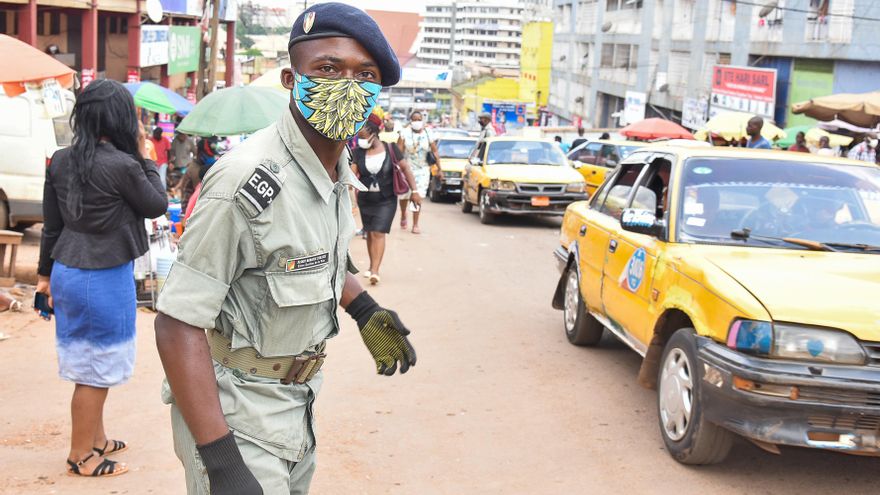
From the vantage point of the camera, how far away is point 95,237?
471 cm

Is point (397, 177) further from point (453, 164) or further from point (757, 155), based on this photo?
point (453, 164)

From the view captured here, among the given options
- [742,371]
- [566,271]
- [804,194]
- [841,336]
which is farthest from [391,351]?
[566,271]

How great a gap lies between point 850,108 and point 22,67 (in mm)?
14599

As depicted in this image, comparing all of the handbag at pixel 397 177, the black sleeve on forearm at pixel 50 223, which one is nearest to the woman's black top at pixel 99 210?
the black sleeve on forearm at pixel 50 223

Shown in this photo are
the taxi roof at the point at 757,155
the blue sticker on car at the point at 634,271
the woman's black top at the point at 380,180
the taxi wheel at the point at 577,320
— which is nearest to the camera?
the blue sticker on car at the point at 634,271

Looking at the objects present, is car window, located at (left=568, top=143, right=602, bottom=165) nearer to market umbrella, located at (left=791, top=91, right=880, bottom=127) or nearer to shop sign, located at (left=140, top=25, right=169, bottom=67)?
market umbrella, located at (left=791, top=91, right=880, bottom=127)

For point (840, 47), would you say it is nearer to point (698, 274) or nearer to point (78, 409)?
point (698, 274)

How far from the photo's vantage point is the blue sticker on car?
6.39 meters

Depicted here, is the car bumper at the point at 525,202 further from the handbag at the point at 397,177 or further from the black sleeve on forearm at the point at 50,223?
the black sleeve on forearm at the point at 50,223

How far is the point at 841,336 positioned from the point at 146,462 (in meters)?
3.61

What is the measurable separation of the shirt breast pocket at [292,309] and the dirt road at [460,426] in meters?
2.51

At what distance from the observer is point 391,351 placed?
3363 mm

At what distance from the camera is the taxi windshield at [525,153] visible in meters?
18.0

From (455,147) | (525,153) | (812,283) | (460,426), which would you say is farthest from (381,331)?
(455,147)
